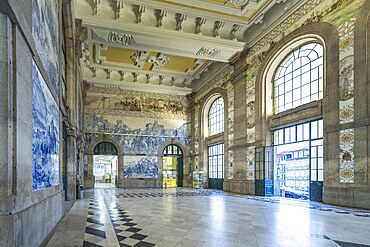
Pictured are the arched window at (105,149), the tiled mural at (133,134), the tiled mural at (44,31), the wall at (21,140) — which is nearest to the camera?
the wall at (21,140)

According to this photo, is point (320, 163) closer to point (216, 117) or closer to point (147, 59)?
point (216, 117)

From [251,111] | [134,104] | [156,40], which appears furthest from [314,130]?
[134,104]

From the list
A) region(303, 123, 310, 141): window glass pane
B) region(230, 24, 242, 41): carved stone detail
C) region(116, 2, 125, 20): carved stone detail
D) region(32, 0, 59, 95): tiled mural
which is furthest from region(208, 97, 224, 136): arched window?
region(32, 0, 59, 95): tiled mural

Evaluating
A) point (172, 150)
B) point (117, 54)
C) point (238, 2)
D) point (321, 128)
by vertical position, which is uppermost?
point (238, 2)

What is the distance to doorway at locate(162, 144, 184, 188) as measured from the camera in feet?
72.5

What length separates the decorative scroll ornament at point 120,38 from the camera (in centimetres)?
1284

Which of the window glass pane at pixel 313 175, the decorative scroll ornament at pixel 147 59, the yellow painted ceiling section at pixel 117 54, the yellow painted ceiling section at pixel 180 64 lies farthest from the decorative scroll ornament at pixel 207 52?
the window glass pane at pixel 313 175

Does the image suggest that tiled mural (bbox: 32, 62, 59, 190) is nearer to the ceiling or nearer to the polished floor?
the polished floor

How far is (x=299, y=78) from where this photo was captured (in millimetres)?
11734

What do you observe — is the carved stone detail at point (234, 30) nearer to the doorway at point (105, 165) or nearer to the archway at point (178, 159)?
the archway at point (178, 159)

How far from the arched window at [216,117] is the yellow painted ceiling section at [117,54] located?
266 inches

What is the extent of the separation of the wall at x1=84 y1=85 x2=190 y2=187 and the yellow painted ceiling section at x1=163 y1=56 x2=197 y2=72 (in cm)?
353

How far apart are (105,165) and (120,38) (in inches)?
1142

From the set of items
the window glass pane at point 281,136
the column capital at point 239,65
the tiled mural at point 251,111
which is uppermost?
the column capital at point 239,65
